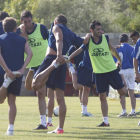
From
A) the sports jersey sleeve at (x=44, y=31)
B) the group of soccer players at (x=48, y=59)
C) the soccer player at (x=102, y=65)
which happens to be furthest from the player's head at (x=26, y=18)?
the soccer player at (x=102, y=65)

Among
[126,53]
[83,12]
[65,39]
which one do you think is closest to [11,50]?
[65,39]

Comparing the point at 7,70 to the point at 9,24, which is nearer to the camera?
the point at 7,70

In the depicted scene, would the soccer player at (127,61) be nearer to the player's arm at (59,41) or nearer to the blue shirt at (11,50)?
the player's arm at (59,41)

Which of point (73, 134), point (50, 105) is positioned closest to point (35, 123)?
point (50, 105)

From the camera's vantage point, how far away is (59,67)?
6.79m

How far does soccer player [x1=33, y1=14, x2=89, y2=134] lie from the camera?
6.57 m

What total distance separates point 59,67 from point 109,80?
5.15 feet

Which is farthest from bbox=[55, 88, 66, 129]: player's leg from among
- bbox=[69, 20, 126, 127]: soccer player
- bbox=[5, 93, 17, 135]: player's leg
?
bbox=[69, 20, 126, 127]: soccer player

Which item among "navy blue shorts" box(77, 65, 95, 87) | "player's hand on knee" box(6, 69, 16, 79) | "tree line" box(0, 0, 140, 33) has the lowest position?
"tree line" box(0, 0, 140, 33)

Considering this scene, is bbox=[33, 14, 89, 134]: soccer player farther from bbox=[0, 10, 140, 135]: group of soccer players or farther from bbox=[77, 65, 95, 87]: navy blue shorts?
bbox=[77, 65, 95, 87]: navy blue shorts

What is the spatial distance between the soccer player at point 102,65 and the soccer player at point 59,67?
3.27 ft

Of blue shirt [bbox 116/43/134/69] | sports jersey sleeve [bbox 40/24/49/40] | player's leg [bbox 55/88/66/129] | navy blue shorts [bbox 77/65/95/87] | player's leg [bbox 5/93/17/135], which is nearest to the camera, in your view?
player's leg [bbox 5/93/17/135]

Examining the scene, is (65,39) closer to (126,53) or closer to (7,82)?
(7,82)

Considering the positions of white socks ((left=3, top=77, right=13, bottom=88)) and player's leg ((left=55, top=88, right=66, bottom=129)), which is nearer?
white socks ((left=3, top=77, right=13, bottom=88))
